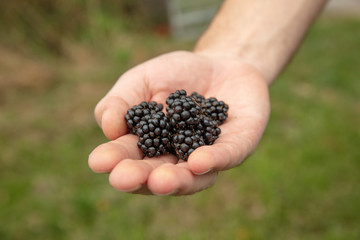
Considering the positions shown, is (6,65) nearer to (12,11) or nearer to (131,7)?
(12,11)

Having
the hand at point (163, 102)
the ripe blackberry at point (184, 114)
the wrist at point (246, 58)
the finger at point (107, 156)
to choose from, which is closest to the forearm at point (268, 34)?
the wrist at point (246, 58)

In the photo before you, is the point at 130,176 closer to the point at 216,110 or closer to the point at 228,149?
the point at 228,149

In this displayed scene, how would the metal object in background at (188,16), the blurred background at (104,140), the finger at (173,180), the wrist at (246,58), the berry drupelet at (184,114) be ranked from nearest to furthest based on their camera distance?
the finger at (173,180) → the berry drupelet at (184,114) → the wrist at (246,58) → the blurred background at (104,140) → the metal object in background at (188,16)

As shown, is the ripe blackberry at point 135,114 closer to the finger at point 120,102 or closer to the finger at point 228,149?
the finger at point 120,102

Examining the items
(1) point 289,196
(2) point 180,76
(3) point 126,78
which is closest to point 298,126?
(1) point 289,196

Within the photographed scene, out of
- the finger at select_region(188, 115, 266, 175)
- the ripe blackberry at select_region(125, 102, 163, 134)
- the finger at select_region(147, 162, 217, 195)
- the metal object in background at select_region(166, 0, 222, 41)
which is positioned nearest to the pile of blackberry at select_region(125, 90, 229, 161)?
the ripe blackberry at select_region(125, 102, 163, 134)

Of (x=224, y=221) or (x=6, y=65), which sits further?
(x=6, y=65)

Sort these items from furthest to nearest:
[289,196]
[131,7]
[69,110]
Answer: [131,7] < [69,110] < [289,196]
